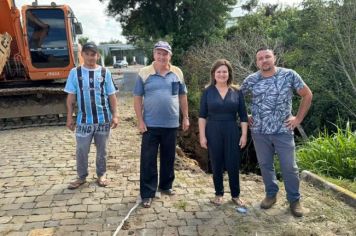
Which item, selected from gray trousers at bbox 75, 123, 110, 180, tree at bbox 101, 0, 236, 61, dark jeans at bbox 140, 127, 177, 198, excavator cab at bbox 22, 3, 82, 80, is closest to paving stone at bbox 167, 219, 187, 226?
dark jeans at bbox 140, 127, 177, 198

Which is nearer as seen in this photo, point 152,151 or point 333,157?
point 152,151

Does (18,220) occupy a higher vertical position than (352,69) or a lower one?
lower

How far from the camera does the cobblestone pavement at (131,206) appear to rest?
4293mm

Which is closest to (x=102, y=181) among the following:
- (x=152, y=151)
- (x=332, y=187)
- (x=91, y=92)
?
(x=152, y=151)

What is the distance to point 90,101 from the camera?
5281 mm

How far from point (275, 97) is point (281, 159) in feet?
2.41

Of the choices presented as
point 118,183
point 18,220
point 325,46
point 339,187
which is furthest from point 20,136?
point 325,46

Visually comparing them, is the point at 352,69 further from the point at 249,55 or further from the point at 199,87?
the point at 199,87

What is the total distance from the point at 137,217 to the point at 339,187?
2711 millimetres

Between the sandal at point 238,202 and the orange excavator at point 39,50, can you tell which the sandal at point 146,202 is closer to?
the sandal at point 238,202

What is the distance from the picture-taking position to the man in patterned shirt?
4.40m

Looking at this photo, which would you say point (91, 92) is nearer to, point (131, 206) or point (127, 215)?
point (131, 206)

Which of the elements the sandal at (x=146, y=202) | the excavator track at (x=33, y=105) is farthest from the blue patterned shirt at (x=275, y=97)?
the excavator track at (x=33, y=105)

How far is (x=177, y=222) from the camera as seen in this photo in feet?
14.6
